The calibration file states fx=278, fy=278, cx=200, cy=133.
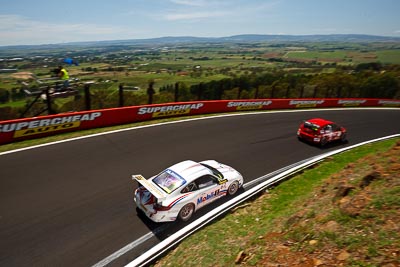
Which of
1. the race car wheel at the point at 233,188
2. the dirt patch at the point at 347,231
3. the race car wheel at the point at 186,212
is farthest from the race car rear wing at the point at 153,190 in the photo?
the dirt patch at the point at 347,231

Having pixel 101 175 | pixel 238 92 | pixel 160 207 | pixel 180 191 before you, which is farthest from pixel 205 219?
pixel 238 92

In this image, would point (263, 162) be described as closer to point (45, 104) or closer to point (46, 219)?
point (46, 219)

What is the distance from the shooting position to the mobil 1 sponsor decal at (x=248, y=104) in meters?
23.8

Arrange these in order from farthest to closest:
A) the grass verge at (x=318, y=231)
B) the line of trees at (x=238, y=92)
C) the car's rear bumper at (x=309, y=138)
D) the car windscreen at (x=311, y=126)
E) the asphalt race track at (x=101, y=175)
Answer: the line of trees at (x=238, y=92), the car windscreen at (x=311, y=126), the car's rear bumper at (x=309, y=138), the asphalt race track at (x=101, y=175), the grass verge at (x=318, y=231)

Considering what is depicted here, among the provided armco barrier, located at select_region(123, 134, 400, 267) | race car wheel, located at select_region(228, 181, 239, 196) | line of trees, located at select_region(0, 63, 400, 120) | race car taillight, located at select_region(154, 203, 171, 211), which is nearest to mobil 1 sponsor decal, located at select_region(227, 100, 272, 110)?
line of trees, located at select_region(0, 63, 400, 120)

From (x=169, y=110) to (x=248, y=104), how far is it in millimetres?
8344

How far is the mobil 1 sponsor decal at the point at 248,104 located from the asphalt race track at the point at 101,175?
451 centimetres

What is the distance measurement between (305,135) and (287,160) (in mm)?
3342

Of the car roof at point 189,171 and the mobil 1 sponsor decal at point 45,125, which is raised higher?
the car roof at point 189,171

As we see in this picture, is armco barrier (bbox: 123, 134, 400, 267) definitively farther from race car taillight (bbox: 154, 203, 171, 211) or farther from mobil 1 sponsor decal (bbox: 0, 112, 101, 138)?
mobil 1 sponsor decal (bbox: 0, 112, 101, 138)

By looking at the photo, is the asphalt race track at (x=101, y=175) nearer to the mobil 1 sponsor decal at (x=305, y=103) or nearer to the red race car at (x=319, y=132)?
→ the red race car at (x=319, y=132)

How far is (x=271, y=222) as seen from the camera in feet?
24.4

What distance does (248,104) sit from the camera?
24.8 meters

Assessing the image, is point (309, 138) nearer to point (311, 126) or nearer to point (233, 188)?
point (311, 126)
